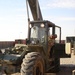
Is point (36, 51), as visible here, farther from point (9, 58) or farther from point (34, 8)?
point (34, 8)

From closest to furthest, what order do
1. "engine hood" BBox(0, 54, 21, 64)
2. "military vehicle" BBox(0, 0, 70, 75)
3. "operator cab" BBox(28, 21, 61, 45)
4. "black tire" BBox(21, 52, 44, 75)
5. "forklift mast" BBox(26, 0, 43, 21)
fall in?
1. "black tire" BBox(21, 52, 44, 75)
2. "military vehicle" BBox(0, 0, 70, 75)
3. "engine hood" BBox(0, 54, 21, 64)
4. "operator cab" BBox(28, 21, 61, 45)
5. "forklift mast" BBox(26, 0, 43, 21)

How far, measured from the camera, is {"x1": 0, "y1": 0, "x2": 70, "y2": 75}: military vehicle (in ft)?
29.7

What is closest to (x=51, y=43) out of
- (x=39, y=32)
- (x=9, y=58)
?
(x=39, y=32)

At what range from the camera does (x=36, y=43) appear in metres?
10.8

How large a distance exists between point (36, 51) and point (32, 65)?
6.02ft

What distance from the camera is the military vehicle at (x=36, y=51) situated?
9038 mm

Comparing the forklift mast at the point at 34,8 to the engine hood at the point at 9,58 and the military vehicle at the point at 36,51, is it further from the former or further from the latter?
the engine hood at the point at 9,58

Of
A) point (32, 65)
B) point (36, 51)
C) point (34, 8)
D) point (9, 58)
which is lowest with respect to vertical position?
point (32, 65)

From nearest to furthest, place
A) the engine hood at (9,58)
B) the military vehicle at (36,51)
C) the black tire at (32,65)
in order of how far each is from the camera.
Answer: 1. the black tire at (32,65)
2. the military vehicle at (36,51)
3. the engine hood at (9,58)

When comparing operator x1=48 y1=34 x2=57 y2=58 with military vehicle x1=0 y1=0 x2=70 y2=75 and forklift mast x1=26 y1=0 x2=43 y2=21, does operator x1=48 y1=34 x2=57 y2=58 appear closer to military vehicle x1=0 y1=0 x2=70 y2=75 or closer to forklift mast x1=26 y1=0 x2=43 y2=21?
military vehicle x1=0 y1=0 x2=70 y2=75

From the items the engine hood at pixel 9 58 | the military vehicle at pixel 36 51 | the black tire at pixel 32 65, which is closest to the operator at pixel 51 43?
the military vehicle at pixel 36 51

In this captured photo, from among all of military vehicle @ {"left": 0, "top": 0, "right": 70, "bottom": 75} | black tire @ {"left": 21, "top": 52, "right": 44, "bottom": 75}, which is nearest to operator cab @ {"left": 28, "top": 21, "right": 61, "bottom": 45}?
military vehicle @ {"left": 0, "top": 0, "right": 70, "bottom": 75}

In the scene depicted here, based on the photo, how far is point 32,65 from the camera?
28.8 feet

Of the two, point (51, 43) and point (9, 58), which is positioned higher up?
point (51, 43)
